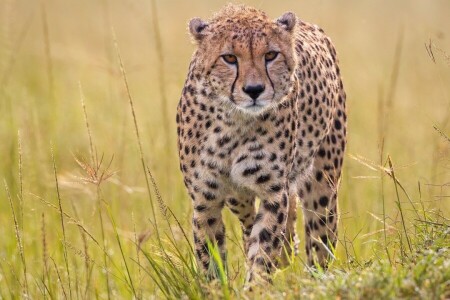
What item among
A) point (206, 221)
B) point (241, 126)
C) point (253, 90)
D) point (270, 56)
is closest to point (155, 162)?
point (206, 221)

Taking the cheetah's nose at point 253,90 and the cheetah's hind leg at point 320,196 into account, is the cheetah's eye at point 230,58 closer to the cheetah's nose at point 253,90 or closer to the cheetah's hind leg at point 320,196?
the cheetah's nose at point 253,90

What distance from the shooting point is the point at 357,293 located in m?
3.15

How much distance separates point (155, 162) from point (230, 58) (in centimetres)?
265

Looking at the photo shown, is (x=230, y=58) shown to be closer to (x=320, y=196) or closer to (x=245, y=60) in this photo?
(x=245, y=60)

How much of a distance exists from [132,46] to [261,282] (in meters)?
9.43

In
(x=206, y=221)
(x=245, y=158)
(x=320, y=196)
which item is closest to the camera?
(x=245, y=158)

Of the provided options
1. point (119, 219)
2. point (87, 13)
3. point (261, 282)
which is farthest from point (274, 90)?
point (87, 13)

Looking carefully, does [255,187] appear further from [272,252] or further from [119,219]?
[119,219]

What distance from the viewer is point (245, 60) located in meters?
4.25

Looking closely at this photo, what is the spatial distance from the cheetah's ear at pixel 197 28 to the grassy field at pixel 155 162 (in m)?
0.40

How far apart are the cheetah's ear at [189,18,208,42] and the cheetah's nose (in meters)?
0.45

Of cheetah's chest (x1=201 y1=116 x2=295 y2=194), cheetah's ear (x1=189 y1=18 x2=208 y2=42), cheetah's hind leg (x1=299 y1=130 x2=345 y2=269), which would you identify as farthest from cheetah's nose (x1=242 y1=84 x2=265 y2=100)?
cheetah's hind leg (x1=299 y1=130 x2=345 y2=269)

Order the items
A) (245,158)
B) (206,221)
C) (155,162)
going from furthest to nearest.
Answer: (155,162), (206,221), (245,158)

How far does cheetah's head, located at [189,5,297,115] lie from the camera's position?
4.19 metres
